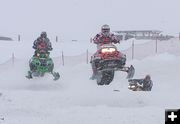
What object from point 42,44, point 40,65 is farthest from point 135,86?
point 42,44

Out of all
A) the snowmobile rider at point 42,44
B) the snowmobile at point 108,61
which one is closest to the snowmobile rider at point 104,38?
the snowmobile at point 108,61

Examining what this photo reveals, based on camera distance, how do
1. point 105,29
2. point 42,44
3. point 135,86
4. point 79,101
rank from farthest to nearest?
point 42,44, point 135,86, point 105,29, point 79,101

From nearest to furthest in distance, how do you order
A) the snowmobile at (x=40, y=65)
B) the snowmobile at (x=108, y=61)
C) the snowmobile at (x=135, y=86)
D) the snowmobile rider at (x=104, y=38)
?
the snowmobile at (x=108, y=61) < the snowmobile rider at (x=104, y=38) < the snowmobile at (x=135, y=86) < the snowmobile at (x=40, y=65)

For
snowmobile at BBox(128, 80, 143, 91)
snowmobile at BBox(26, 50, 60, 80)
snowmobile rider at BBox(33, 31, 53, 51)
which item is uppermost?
snowmobile rider at BBox(33, 31, 53, 51)

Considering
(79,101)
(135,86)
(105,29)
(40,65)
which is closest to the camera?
(79,101)

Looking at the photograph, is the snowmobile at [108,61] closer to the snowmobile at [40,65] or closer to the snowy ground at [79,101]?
the snowy ground at [79,101]

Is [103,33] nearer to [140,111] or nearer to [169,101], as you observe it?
[169,101]

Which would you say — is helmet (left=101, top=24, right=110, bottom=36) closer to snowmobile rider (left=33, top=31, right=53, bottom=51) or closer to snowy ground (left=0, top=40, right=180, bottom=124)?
snowy ground (left=0, top=40, right=180, bottom=124)

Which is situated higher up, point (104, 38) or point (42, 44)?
point (104, 38)

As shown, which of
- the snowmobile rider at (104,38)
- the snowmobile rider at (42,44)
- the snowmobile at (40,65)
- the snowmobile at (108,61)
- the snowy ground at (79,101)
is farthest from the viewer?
the snowmobile rider at (42,44)

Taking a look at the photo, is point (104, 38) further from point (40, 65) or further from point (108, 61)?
point (40, 65)

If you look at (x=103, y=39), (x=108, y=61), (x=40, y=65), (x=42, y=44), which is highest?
(x=103, y=39)

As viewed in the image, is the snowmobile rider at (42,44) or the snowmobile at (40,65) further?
the snowmobile rider at (42,44)

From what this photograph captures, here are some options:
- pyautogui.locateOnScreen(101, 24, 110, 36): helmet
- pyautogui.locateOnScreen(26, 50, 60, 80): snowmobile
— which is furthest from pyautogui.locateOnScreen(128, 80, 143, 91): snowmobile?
pyautogui.locateOnScreen(26, 50, 60, 80): snowmobile
